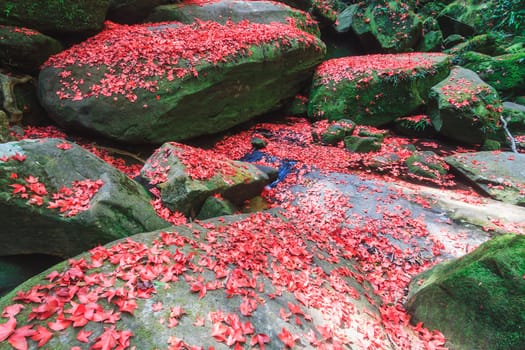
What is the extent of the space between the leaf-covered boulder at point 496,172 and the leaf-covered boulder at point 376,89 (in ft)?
14.1

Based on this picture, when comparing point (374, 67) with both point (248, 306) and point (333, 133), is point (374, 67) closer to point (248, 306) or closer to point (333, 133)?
point (333, 133)

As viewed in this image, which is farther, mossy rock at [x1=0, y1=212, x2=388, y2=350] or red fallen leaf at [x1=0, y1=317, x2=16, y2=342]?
mossy rock at [x1=0, y1=212, x2=388, y2=350]

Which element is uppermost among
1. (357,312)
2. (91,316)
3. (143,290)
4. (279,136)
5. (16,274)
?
(91,316)

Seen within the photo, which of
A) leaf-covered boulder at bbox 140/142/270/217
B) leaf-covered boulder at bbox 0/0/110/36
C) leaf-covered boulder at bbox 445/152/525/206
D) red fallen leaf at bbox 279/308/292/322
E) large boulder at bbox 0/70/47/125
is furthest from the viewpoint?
leaf-covered boulder at bbox 445/152/525/206

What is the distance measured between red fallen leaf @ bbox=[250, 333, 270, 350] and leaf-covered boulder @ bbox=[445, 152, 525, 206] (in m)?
9.02

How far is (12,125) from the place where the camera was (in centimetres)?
826

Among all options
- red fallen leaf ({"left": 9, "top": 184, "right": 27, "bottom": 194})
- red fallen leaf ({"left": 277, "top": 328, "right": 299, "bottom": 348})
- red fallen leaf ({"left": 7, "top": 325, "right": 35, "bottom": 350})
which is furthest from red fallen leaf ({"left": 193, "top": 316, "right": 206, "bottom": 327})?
red fallen leaf ({"left": 9, "top": 184, "right": 27, "bottom": 194})

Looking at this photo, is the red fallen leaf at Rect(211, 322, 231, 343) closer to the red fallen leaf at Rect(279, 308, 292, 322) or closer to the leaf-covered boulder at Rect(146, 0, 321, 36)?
the red fallen leaf at Rect(279, 308, 292, 322)

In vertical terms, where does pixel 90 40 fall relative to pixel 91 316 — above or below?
above

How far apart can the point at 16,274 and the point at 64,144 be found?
2233mm

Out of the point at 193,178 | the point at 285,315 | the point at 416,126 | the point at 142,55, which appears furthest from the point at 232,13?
the point at 285,315

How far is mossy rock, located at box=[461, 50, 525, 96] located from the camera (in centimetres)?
1533

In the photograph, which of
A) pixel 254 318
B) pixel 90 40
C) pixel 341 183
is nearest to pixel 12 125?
pixel 90 40

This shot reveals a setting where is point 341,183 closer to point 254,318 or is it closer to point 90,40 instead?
point 254,318
